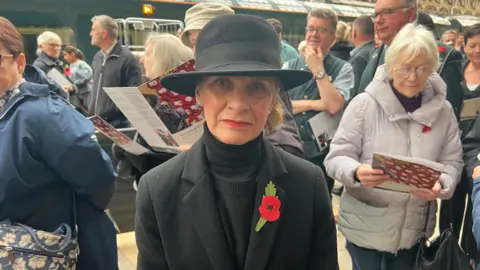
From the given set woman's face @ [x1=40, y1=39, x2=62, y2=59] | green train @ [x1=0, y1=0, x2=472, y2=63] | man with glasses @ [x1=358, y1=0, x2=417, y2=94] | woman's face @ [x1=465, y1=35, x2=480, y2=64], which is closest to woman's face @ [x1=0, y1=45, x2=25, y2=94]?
man with glasses @ [x1=358, y1=0, x2=417, y2=94]

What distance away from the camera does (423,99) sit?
2207mm

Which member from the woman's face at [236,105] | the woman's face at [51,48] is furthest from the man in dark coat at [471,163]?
the woman's face at [51,48]

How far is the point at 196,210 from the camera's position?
4.02ft

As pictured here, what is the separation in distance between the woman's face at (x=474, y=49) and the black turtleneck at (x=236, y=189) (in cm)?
279

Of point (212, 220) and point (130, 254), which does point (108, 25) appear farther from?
point (212, 220)

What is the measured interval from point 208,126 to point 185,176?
167 millimetres

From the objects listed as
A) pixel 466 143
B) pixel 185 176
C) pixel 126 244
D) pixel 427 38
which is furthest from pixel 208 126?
pixel 126 244

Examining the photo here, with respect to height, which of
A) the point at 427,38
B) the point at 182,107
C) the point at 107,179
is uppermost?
the point at 427,38

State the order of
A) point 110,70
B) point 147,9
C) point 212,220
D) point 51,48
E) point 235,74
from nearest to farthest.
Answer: point 235,74
point 212,220
point 110,70
point 51,48
point 147,9

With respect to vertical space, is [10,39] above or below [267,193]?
above

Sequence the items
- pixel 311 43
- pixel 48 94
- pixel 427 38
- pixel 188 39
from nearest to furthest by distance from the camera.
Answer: pixel 48 94, pixel 427 38, pixel 188 39, pixel 311 43

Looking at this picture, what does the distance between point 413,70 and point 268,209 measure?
1323 mm

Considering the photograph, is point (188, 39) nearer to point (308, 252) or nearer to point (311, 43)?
point (311, 43)

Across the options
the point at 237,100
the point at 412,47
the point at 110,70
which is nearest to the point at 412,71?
the point at 412,47
